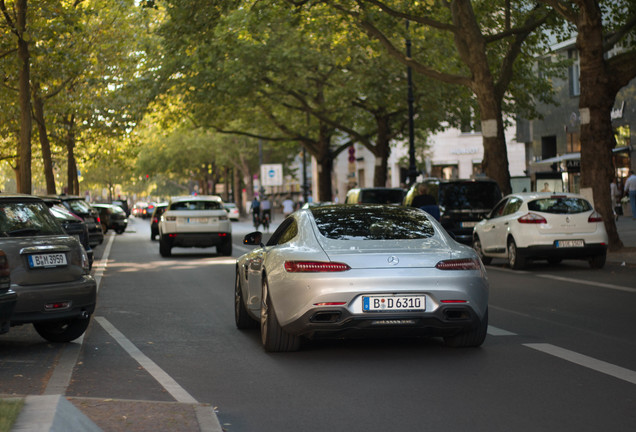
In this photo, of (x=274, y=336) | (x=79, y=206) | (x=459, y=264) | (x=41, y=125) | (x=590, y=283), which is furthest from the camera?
(x=41, y=125)

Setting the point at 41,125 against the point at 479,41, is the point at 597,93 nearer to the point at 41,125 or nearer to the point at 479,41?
the point at 479,41

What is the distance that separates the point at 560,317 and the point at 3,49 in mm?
18603

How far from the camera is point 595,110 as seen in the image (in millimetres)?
21516

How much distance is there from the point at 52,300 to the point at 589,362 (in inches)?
185

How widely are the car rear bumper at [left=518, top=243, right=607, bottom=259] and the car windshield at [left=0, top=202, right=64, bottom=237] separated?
10950 millimetres

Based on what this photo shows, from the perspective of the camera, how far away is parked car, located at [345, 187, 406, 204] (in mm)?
29875

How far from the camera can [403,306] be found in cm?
868

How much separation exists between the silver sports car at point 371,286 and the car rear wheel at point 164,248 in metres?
18.6

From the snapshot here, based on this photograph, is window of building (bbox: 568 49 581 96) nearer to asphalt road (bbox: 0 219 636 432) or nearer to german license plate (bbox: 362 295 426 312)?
asphalt road (bbox: 0 219 636 432)

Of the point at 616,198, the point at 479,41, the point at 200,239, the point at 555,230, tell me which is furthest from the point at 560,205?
the point at 616,198

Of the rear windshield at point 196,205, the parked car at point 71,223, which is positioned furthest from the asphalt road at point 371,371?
the rear windshield at point 196,205

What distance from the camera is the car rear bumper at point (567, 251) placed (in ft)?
62.6

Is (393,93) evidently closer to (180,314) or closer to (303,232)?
(180,314)

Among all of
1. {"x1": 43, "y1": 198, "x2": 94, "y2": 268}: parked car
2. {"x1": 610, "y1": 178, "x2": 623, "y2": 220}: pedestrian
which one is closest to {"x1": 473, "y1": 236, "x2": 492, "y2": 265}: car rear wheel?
{"x1": 43, "y1": 198, "x2": 94, "y2": 268}: parked car
